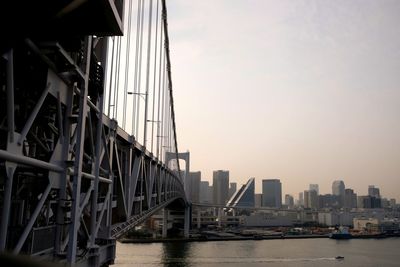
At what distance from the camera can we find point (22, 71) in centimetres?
371

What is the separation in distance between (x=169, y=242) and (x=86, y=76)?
45.7 meters

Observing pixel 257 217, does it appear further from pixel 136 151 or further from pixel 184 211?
pixel 136 151

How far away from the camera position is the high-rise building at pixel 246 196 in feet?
346

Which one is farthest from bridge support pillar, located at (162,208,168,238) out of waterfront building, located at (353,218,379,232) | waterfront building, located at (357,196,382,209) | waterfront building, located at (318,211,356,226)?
waterfront building, located at (357,196,382,209)

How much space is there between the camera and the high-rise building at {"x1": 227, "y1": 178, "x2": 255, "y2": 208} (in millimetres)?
105537

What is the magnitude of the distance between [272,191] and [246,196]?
37299 millimetres

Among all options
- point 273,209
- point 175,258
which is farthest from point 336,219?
point 175,258

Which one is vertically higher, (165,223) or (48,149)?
(48,149)

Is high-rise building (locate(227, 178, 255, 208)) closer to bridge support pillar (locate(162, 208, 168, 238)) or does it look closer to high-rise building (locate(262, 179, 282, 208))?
high-rise building (locate(262, 179, 282, 208))

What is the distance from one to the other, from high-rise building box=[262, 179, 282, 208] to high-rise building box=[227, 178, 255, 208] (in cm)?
3367

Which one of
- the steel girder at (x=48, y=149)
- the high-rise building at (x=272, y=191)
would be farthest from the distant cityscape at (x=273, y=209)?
the steel girder at (x=48, y=149)

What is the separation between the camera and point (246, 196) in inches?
4215

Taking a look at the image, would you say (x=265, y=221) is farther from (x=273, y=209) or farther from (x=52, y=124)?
(x=52, y=124)

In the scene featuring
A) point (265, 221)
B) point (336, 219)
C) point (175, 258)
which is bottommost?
point (175, 258)
